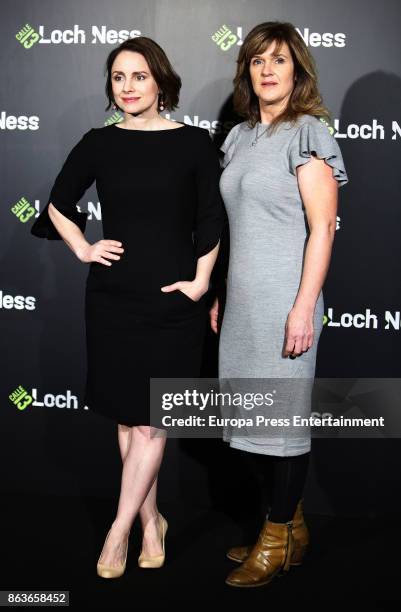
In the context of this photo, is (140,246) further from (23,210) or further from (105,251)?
(23,210)

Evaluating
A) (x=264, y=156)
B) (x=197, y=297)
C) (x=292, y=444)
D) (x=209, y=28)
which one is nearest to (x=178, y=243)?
(x=197, y=297)

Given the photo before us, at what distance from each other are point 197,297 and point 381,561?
45.3 inches

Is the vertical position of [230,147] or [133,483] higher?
[230,147]

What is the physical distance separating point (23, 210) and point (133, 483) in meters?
1.29

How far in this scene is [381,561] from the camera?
9.37ft

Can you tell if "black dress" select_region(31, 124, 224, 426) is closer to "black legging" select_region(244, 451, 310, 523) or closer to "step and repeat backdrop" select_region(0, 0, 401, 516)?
"black legging" select_region(244, 451, 310, 523)

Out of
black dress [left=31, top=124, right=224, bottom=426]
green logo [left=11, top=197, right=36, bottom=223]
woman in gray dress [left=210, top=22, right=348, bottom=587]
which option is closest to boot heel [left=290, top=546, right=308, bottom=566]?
woman in gray dress [left=210, top=22, right=348, bottom=587]

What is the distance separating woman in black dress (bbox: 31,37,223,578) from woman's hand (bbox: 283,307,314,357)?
0.34m

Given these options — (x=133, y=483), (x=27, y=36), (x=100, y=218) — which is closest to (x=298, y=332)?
(x=133, y=483)

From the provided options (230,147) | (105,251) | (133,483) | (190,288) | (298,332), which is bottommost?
(133,483)

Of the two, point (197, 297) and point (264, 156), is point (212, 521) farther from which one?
point (264, 156)

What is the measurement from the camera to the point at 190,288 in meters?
2.59

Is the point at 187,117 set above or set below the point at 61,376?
above

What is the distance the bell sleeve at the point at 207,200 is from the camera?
101 inches
